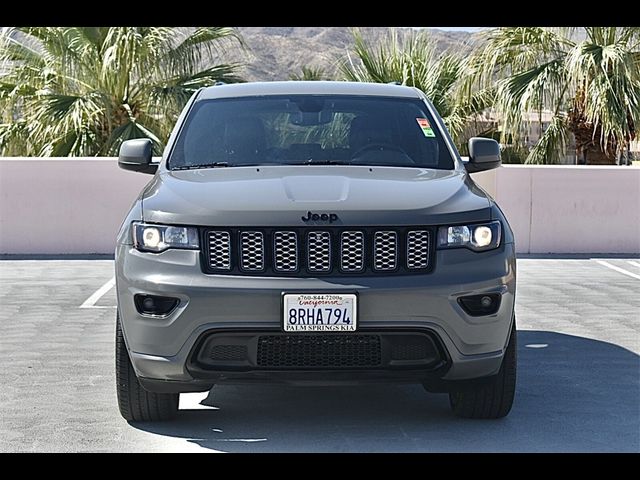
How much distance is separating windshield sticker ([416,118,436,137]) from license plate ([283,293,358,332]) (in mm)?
1854

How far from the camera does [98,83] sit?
20844 mm

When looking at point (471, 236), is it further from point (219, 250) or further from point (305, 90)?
point (305, 90)

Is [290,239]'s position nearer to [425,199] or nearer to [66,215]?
[425,199]

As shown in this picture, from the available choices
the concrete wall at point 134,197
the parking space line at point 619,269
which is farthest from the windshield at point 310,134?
the concrete wall at point 134,197

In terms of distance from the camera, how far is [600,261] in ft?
46.8

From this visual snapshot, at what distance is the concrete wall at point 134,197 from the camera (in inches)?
578

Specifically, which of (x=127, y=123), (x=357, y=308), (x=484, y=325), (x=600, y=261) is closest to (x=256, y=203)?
(x=357, y=308)

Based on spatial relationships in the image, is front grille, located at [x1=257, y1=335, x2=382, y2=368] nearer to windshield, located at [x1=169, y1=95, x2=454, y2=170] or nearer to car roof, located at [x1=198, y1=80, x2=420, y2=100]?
windshield, located at [x1=169, y1=95, x2=454, y2=170]

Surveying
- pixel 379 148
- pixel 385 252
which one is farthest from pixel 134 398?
pixel 379 148

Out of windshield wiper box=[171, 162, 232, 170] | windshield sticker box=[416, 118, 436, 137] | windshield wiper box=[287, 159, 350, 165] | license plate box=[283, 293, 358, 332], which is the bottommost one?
license plate box=[283, 293, 358, 332]

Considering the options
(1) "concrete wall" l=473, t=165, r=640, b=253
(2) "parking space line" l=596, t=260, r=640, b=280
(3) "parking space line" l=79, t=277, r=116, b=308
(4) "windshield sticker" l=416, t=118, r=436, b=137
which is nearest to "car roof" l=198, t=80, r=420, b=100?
(4) "windshield sticker" l=416, t=118, r=436, b=137

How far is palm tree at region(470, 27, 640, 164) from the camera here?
18.5 meters

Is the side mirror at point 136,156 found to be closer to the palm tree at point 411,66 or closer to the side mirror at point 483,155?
the side mirror at point 483,155

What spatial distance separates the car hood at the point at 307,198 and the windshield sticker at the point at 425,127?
0.68m
